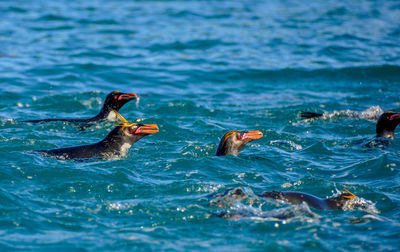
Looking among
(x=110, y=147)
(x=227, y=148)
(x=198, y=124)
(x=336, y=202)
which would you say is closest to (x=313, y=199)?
(x=336, y=202)

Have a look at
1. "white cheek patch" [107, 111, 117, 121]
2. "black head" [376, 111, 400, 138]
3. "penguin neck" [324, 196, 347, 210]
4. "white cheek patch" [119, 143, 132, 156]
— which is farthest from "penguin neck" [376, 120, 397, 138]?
"white cheek patch" [107, 111, 117, 121]

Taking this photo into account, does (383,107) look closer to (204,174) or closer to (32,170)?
(204,174)

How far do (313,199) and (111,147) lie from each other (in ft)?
11.7

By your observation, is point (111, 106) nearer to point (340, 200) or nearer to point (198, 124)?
point (198, 124)

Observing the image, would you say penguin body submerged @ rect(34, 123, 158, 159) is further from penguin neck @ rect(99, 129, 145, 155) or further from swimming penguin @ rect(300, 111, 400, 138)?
swimming penguin @ rect(300, 111, 400, 138)

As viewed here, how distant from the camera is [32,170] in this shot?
8.07 m

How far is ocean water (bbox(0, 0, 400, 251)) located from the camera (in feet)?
21.3

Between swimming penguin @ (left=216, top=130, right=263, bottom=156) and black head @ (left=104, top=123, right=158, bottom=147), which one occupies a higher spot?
black head @ (left=104, top=123, right=158, bottom=147)

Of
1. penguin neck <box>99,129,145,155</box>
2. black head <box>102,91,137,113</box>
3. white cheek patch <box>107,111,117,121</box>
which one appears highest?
black head <box>102,91,137,113</box>

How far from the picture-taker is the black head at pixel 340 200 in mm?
7134

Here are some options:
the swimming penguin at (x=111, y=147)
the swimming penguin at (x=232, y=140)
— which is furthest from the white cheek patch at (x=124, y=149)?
the swimming penguin at (x=232, y=140)

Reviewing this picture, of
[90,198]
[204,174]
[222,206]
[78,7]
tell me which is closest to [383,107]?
[204,174]

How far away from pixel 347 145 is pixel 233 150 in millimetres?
2645

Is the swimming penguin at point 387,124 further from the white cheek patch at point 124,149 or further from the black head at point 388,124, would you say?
the white cheek patch at point 124,149
